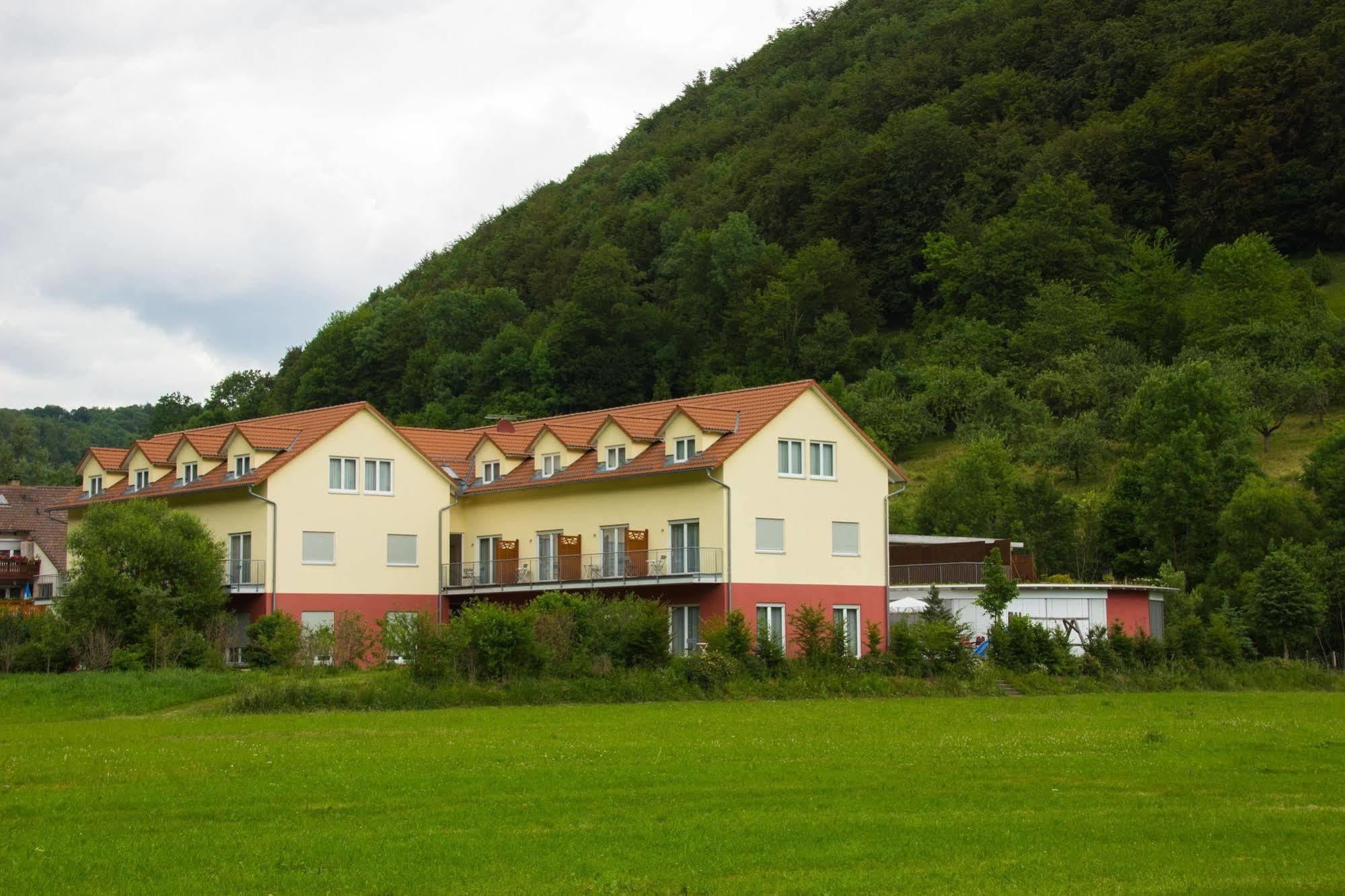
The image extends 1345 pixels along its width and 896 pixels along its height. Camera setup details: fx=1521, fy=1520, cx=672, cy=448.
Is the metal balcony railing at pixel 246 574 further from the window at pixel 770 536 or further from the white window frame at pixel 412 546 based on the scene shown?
the window at pixel 770 536

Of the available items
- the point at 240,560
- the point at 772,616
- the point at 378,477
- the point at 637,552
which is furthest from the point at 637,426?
the point at 240,560

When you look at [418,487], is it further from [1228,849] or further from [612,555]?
[1228,849]

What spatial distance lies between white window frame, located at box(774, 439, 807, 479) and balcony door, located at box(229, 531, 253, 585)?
1838 cm

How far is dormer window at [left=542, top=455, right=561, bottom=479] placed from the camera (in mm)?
56281

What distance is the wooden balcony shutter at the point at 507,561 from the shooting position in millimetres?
54875

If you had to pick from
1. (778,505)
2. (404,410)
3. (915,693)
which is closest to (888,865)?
(915,693)

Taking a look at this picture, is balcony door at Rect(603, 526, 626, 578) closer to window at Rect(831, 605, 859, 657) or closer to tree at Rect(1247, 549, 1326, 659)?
window at Rect(831, 605, 859, 657)

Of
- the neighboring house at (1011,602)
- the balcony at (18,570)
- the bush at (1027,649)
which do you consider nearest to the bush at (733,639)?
the bush at (1027,649)

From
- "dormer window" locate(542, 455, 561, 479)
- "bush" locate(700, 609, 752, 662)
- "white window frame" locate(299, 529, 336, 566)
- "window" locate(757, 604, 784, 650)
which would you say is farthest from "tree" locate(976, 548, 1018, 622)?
"white window frame" locate(299, 529, 336, 566)

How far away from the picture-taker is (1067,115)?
126000 mm

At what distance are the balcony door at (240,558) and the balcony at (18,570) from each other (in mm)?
27018

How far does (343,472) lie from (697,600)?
1410 cm

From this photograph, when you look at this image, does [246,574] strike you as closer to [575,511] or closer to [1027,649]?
[575,511]

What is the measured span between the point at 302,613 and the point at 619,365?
204ft
